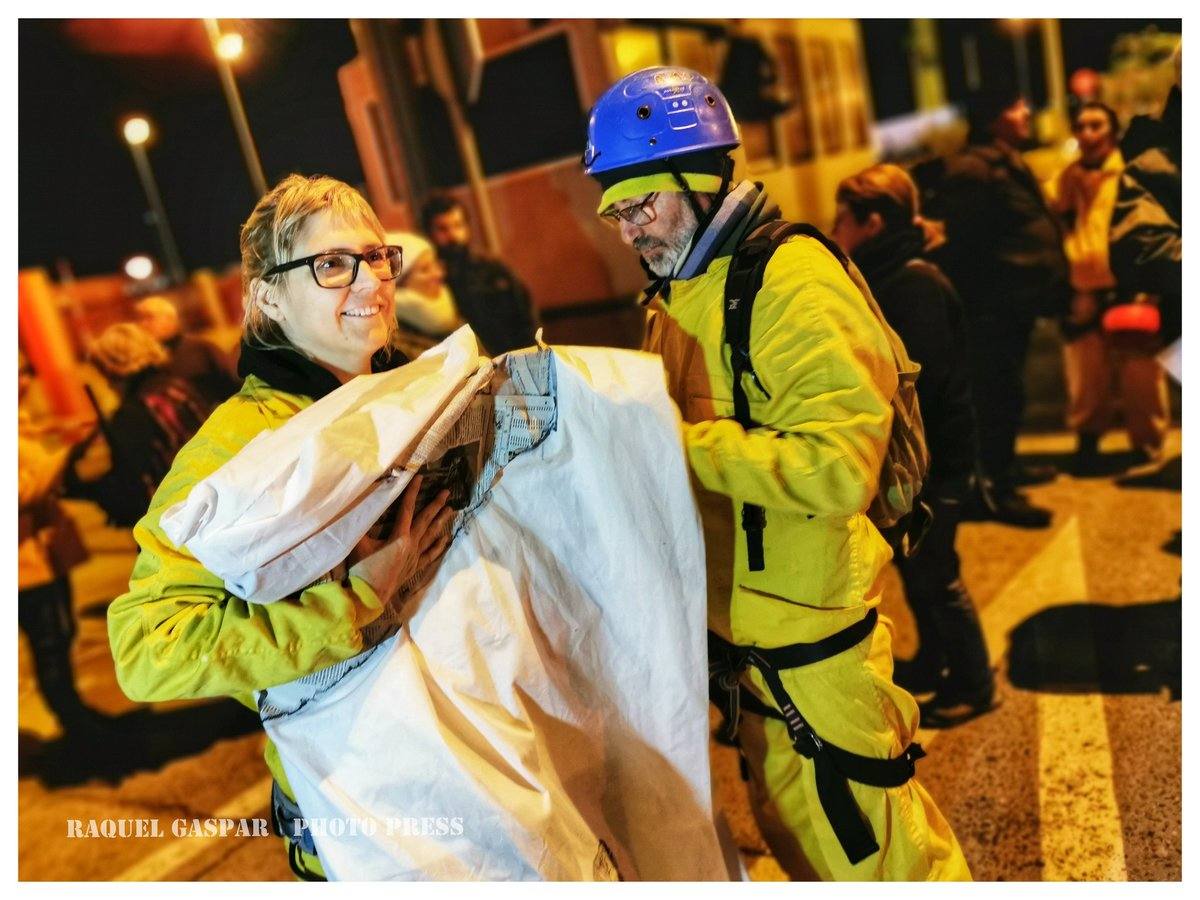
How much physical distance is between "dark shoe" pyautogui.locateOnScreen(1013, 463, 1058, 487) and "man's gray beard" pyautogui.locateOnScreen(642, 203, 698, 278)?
6.07ft

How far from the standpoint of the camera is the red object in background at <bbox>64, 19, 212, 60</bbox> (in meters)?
2.49

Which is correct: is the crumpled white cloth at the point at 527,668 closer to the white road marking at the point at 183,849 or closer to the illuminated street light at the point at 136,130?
the white road marking at the point at 183,849

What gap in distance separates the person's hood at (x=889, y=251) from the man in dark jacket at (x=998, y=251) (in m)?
0.25

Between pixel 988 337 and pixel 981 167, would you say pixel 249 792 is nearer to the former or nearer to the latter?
pixel 988 337

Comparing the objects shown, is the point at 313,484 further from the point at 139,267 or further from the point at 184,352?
the point at 139,267

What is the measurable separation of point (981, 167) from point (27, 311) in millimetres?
3262

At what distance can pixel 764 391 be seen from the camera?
171 centimetres

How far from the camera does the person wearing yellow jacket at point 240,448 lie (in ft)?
4.80

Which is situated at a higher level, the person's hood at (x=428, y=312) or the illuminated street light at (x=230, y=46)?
the illuminated street light at (x=230, y=46)

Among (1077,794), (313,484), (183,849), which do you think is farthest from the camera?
(183,849)

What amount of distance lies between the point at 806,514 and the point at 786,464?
21 centimetres

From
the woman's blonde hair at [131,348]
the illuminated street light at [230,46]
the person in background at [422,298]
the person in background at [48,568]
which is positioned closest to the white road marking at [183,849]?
the person in background at [48,568]

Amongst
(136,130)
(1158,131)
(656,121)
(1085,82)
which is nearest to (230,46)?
(136,130)

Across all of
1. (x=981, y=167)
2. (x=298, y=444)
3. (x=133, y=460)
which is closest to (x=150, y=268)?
(x=133, y=460)
